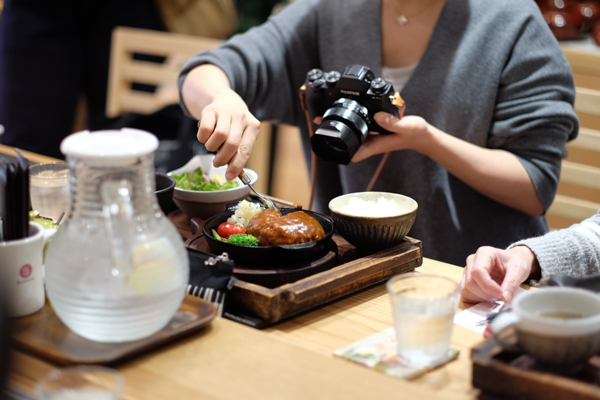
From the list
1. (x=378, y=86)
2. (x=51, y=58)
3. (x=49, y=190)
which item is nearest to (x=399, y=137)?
Answer: (x=378, y=86)

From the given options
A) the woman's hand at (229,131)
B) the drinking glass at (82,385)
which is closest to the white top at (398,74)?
the woman's hand at (229,131)

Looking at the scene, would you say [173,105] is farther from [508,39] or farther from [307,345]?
[307,345]

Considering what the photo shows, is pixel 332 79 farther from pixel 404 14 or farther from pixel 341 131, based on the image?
pixel 404 14

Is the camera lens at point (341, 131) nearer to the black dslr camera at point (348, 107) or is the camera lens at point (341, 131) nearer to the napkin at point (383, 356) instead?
the black dslr camera at point (348, 107)

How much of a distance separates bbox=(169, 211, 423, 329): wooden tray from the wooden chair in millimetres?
1836

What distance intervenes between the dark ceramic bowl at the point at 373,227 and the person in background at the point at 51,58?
1.91 m

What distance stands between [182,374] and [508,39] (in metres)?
1.15

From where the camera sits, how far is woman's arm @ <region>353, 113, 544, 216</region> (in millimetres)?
1325

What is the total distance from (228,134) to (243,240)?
25 cm

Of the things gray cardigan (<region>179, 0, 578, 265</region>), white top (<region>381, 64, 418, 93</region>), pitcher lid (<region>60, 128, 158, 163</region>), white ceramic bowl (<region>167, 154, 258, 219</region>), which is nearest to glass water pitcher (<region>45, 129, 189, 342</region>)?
pitcher lid (<region>60, 128, 158, 163</region>)

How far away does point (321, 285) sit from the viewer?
88cm

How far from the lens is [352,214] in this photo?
988 millimetres

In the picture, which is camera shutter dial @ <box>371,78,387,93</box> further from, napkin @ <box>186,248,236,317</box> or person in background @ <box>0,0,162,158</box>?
person in background @ <box>0,0,162,158</box>

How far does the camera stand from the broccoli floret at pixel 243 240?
92 centimetres
